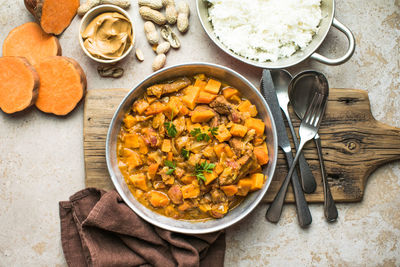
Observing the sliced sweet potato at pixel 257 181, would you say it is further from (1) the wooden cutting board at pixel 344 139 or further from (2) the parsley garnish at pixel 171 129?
(2) the parsley garnish at pixel 171 129

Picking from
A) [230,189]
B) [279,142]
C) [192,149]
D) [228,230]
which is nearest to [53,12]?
[192,149]

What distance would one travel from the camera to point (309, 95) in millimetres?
2562

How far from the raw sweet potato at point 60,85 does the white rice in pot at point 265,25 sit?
116 cm

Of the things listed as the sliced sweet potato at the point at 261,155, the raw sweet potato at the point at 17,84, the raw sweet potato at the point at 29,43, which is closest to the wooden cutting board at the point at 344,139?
the sliced sweet potato at the point at 261,155

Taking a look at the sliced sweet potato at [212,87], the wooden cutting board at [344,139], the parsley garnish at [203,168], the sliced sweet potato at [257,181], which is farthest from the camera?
the wooden cutting board at [344,139]

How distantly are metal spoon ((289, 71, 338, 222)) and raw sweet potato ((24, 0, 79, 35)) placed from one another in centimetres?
188

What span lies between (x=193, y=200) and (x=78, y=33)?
1.66 m

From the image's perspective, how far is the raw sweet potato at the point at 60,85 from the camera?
2555 millimetres

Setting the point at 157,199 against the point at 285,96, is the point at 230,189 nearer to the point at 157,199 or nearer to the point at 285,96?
the point at 157,199

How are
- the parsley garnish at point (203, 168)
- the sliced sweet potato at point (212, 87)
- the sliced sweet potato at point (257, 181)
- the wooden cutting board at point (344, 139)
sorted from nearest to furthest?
the parsley garnish at point (203, 168), the sliced sweet potato at point (257, 181), the sliced sweet potato at point (212, 87), the wooden cutting board at point (344, 139)

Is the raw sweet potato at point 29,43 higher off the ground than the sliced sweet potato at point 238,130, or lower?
higher

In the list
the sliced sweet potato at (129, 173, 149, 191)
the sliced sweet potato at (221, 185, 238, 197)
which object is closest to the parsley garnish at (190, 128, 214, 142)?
the sliced sweet potato at (221, 185, 238, 197)

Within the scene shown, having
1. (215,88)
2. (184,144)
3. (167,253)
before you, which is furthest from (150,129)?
(167,253)

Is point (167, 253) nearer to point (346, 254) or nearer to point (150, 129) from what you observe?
point (150, 129)
